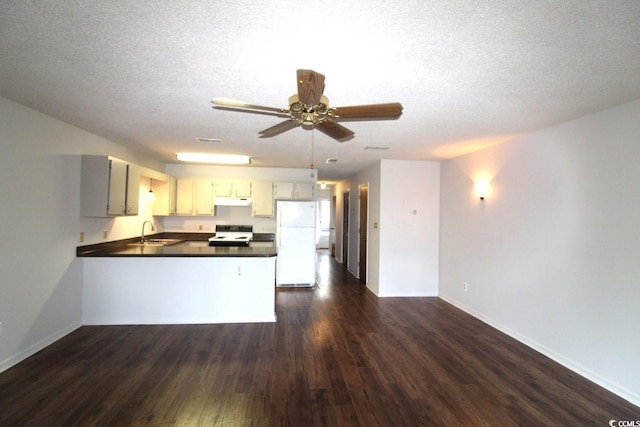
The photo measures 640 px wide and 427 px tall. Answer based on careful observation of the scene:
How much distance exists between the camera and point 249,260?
366cm

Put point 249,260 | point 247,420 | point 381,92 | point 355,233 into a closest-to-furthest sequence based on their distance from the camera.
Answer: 1. point 247,420
2. point 381,92
3. point 249,260
4. point 355,233

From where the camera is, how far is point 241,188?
5.30 meters

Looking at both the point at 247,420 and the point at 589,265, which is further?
the point at 589,265

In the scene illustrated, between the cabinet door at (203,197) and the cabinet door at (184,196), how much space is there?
0.11 metres

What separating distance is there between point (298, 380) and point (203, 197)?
394 centimetres

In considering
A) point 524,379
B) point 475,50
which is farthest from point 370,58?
point 524,379

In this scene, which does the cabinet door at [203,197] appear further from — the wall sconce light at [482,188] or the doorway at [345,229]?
the wall sconce light at [482,188]

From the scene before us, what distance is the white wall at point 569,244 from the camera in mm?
2246

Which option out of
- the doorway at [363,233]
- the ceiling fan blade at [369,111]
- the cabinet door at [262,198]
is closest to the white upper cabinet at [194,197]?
the cabinet door at [262,198]

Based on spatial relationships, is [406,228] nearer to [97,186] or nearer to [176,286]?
[176,286]

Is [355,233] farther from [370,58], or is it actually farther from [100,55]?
[100,55]

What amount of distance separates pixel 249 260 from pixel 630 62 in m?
3.82

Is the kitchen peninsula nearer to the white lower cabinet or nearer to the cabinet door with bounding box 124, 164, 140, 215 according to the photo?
the white lower cabinet

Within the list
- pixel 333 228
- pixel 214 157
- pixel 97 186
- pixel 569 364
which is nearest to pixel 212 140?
pixel 214 157
